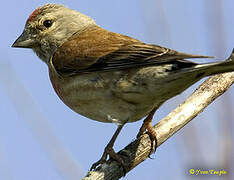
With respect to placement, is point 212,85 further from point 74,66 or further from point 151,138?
point 74,66

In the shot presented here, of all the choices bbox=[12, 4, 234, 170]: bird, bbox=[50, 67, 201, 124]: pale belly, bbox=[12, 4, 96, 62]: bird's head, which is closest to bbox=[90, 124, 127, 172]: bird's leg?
bbox=[12, 4, 234, 170]: bird

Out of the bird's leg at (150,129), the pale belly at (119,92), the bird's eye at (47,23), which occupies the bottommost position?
the bird's leg at (150,129)

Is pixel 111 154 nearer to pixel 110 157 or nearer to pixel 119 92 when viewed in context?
pixel 110 157

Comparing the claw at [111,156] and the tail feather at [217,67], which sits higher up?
the tail feather at [217,67]

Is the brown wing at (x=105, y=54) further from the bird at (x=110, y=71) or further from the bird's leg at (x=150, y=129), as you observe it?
the bird's leg at (x=150, y=129)

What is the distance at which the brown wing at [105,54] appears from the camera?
12.0 ft

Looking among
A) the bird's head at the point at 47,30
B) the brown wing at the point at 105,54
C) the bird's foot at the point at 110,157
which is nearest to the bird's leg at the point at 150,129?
the bird's foot at the point at 110,157

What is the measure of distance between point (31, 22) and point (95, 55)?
55.8 inches

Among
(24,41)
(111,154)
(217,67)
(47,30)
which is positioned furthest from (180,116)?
(24,41)

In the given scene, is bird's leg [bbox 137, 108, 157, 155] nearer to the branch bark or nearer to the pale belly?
the branch bark

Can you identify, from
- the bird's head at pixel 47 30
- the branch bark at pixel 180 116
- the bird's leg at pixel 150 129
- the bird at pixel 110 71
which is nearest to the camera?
the bird at pixel 110 71

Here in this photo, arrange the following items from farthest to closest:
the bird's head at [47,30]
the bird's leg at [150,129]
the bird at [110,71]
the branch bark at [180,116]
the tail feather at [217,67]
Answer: the bird's head at [47,30], the bird's leg at [150,129], the branch bark at [180,116], the bird at [110,71], the tail feather at [217,67]

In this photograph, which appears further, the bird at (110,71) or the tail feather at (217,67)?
the bird at (110,71)

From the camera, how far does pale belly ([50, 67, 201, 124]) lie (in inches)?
147
